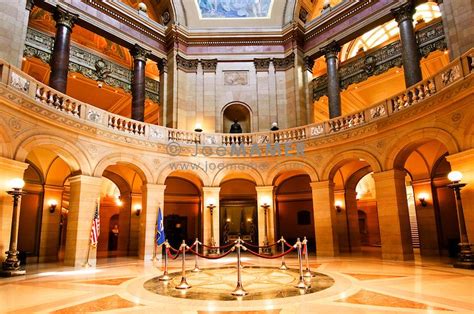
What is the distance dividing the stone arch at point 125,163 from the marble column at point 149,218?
0.45 m

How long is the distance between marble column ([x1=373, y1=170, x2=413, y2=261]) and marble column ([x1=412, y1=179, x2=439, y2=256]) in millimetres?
3137

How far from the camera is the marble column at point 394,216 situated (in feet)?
40.7

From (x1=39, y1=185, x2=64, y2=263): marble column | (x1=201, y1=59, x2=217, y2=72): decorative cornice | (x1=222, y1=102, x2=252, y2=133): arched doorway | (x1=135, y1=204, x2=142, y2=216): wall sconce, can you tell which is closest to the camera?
(x1=39, y1=185, x2=64, y2=263): marble column

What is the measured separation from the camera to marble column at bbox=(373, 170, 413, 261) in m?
12.4

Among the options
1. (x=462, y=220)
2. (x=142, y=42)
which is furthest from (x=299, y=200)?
(x=142, y=42)

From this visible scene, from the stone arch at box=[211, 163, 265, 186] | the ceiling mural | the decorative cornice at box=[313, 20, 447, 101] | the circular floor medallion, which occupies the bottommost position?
the circular floor medallion

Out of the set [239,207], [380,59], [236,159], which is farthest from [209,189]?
[380,59]

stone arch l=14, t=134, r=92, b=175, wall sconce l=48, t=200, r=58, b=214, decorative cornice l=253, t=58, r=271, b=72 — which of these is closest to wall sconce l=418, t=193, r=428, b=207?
decorative cornice l=253, t=58, r=271, b=72

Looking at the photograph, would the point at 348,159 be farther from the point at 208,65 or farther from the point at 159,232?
the point at 208,65

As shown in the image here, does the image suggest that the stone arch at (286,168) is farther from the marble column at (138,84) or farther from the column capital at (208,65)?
the column capital at (208,65)

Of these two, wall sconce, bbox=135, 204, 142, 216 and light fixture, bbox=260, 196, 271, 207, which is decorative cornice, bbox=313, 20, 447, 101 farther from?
wall sconce, bbox=135, 204, 142, 216

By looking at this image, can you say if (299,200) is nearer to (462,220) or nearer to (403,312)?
(462,220)

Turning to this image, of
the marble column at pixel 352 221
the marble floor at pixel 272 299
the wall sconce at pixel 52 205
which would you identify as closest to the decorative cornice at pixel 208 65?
the marble column at pixel 352 221

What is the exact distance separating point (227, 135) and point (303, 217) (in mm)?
7035
